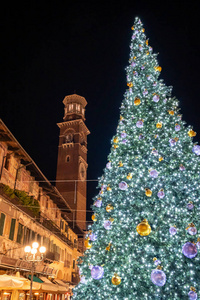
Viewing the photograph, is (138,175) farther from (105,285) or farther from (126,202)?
(105,285)

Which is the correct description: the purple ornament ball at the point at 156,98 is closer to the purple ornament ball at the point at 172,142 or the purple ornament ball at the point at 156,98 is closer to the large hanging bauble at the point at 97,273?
the purple ornament ball at the point at 172,142

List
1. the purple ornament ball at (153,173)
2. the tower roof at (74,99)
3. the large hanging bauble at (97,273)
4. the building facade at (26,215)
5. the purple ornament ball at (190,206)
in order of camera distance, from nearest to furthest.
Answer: the large hanging bauble at (97,273), the purple ornament ball at (190,206), the purple ornament ball at (153,173), the building facade at (26,215), the tower roof at (74,99)

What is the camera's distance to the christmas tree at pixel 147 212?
589 cm

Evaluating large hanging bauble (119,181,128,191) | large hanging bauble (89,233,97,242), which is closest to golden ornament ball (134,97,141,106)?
large hanging bauble (119,181,128,191)

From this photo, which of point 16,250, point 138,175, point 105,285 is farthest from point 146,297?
point 16,250

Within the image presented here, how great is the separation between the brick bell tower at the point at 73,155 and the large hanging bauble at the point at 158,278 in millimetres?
41051

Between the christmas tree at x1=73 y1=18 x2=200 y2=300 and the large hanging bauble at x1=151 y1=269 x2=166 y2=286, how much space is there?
0.8 inches

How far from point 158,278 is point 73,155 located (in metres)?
47.3

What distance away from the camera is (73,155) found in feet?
171

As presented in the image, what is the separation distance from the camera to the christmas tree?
5891 mm

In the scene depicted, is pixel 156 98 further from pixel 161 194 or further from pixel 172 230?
pixel 172 230

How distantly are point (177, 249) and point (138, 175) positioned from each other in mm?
2246

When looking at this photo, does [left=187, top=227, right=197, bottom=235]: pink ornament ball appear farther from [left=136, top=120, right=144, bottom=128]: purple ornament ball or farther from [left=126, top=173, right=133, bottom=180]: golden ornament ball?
[left=136, top=120, right=144, bottom=128]: purple ornament ball

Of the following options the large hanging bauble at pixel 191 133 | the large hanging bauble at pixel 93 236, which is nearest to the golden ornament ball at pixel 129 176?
the large hanging bauble at pixel 93 236
